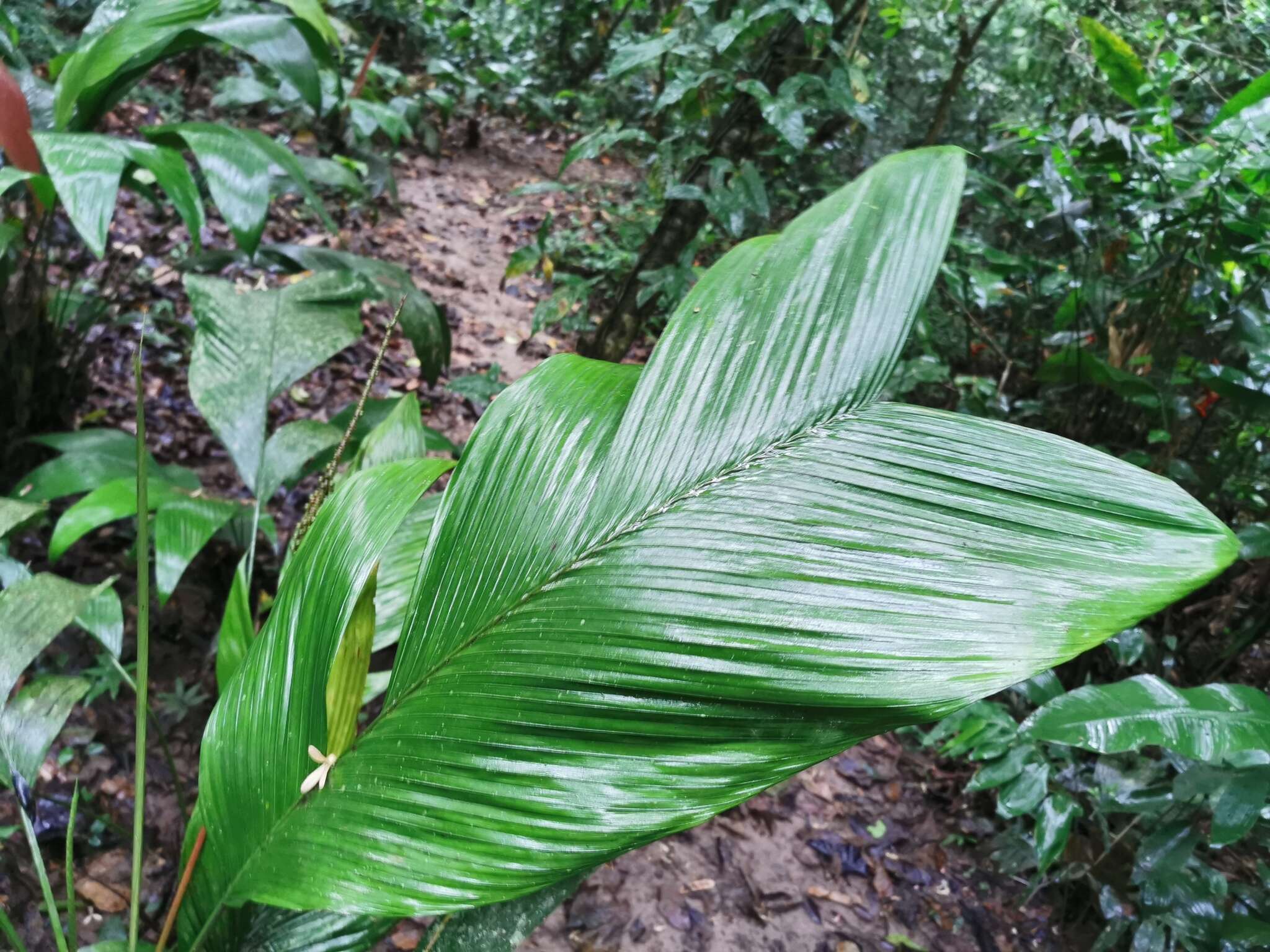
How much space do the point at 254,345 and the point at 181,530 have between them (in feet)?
1.23

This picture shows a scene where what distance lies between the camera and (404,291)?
5.23 feet

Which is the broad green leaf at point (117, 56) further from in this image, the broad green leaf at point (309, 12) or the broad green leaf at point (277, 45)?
the broad green leaf at point (309, 12)

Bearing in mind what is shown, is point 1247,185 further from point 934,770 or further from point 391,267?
point 391,267

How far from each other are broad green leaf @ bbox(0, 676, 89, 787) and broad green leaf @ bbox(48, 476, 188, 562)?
0.86ft

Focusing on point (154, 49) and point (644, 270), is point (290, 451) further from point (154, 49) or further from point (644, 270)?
point (644, 270)

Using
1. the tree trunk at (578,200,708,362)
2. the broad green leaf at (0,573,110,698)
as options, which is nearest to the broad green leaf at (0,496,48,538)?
the broad green leaf at (0,573,110,698)

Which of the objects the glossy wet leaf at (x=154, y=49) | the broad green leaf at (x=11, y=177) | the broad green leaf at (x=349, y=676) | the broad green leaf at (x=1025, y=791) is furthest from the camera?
the glossy wet leaf at (x=154, y=49)

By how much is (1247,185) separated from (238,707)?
6.20ft

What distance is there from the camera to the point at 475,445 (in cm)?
60

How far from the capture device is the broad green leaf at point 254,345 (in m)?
1.24

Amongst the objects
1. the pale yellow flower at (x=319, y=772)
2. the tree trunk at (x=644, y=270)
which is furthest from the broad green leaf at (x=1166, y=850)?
the tree trunk at (x=644, y=270)

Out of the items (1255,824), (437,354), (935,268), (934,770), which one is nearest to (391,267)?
(437,354)

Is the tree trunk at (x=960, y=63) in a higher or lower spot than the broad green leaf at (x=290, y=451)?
higher

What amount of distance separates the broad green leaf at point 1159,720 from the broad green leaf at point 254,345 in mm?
1202
